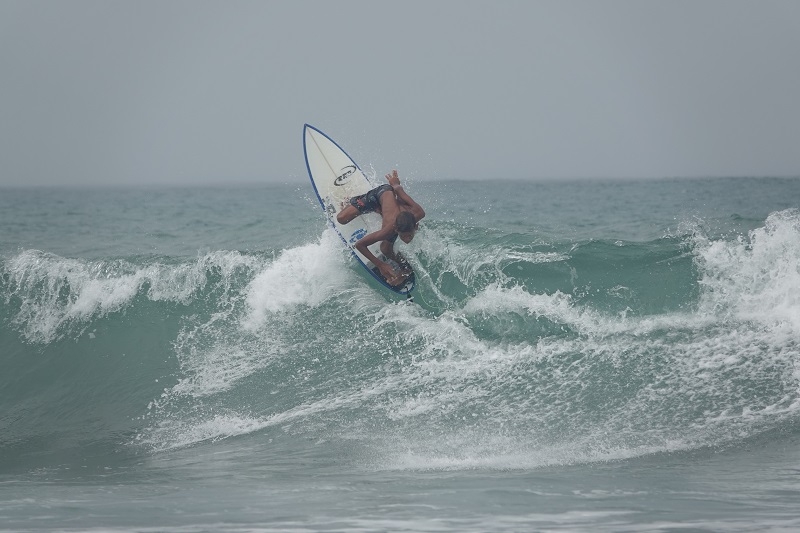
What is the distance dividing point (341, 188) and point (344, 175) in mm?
190

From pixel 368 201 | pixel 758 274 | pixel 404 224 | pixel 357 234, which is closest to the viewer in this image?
pixel 758 274

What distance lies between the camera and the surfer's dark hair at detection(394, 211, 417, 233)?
8.55 metres

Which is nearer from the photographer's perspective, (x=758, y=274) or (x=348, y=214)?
(x=758, y=274)

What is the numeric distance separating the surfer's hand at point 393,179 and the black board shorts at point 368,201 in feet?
0.24

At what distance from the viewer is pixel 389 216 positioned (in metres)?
8.70

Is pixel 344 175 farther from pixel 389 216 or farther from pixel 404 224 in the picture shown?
pixel 404 224

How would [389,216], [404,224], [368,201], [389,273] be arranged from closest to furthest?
[404,224]
[389,216]
[389,273]
[368,201]

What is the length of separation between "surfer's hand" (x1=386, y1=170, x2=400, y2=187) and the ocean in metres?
0.97

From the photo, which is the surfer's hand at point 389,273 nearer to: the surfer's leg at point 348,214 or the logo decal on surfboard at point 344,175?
the surfer's leg at point 348,214

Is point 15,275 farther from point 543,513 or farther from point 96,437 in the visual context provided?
point 543,513

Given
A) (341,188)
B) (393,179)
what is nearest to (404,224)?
(393,179)

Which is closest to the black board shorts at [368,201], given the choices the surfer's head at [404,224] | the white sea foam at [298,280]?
the surfer's head at [404,224]

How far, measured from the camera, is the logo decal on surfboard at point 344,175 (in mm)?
10000

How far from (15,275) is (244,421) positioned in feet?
16.4
